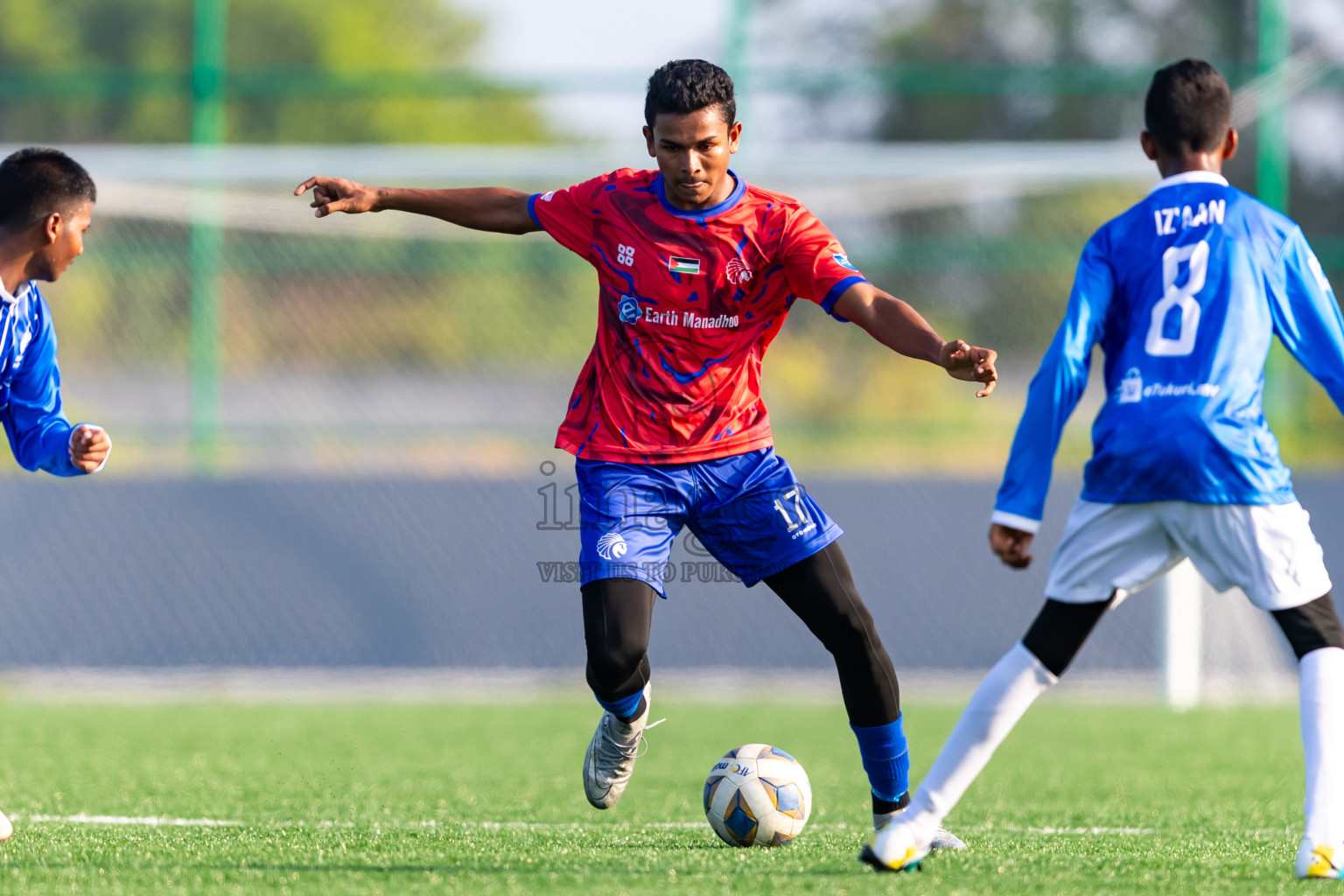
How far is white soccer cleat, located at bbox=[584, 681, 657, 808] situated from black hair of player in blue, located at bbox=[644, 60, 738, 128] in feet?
5.79

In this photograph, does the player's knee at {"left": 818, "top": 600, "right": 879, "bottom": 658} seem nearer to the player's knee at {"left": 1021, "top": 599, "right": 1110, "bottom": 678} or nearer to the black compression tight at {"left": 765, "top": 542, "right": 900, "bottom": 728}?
the black compression tight at {"left": 765, "top": 542, "right": 900, "bottom": 728}

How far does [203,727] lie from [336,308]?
19.7 ft

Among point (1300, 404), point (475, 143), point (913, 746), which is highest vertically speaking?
point (475, 143)

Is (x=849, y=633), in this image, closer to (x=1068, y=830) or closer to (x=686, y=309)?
(x=686, y=309)

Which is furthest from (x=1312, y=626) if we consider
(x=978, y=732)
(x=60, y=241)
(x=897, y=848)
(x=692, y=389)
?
(x=60, y=241)

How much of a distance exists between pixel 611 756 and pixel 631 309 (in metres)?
1.41

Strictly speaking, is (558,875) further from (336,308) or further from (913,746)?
(336,308)

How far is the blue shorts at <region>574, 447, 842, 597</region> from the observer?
436 cm

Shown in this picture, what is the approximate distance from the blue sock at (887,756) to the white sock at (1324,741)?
1.15 metres

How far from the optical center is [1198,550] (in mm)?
3531

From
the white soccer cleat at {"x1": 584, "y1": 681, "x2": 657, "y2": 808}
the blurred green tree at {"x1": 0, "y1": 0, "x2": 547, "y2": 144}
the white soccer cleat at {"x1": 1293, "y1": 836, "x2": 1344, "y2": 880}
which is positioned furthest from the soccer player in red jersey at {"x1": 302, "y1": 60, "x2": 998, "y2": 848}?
the blurred green tree at {"x1": 0, "y1": 0, "x2": 547, "y2": 144}

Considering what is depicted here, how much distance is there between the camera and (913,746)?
7555 millimetres

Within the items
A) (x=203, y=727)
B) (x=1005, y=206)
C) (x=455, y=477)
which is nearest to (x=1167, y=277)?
(x=203, y=727)

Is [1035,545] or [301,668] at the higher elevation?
[1035,545]
